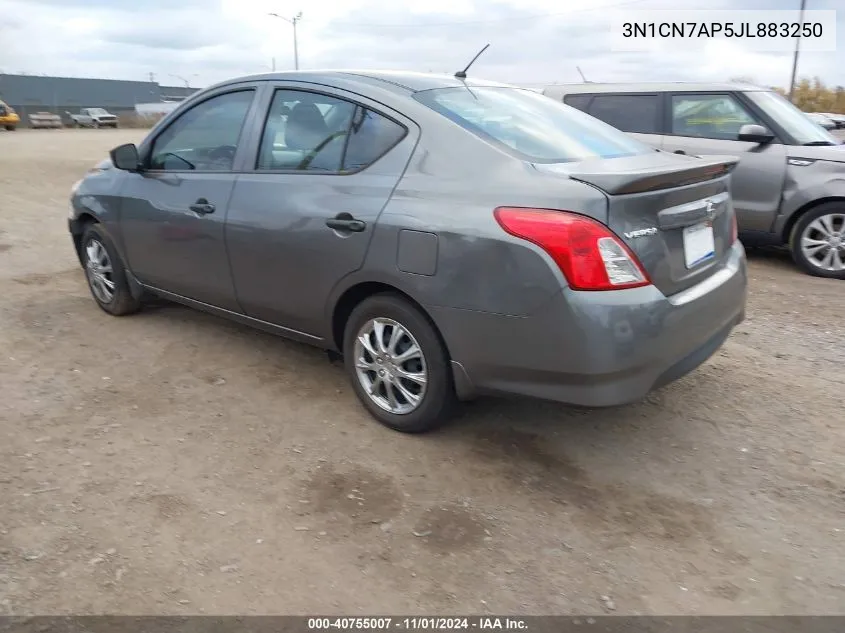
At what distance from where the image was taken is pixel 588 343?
2.69m

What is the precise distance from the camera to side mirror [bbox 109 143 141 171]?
4445mm

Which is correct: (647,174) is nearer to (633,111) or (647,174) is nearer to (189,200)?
(189,200)

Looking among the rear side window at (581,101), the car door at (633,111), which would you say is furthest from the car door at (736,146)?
the rear side window at (581,101)

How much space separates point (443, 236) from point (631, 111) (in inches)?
214

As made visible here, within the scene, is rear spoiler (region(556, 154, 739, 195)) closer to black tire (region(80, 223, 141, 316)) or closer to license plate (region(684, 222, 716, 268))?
license plate (region(684, 222, 716, 268))

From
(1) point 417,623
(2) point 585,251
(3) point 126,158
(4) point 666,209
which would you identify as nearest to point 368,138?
(2) point 585,251

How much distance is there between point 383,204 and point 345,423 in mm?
1156

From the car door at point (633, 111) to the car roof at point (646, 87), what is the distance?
7cm

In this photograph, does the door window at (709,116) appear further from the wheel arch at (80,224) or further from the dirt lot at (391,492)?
the wheel arch at (80,224)

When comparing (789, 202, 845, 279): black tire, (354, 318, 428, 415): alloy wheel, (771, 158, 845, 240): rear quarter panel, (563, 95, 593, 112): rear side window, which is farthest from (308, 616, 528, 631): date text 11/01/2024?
(563, 95, 593, 112): rear side window

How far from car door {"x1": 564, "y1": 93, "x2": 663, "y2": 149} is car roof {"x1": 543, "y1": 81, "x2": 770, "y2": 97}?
0.22ft

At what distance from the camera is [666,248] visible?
9.41 ft

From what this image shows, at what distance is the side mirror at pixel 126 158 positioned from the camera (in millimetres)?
4445

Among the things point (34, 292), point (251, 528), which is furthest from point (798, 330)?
point (34, 292)
